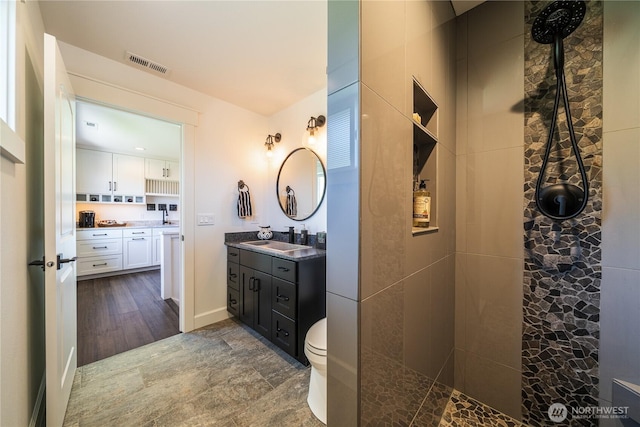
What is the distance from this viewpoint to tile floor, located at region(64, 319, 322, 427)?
4.31 ft

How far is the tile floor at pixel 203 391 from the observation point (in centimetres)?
130

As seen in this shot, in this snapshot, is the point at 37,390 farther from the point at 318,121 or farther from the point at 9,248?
the point at 318,121

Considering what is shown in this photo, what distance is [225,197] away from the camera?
2.55 metres

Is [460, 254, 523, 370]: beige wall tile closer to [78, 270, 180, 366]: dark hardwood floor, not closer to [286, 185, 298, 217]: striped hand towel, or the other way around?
[286, 185, 298, 217]: striped hand towel

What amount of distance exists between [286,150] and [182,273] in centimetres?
168

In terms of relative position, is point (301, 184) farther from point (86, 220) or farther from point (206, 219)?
point (86, 220)

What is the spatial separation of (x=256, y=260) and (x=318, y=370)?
43.3 inches

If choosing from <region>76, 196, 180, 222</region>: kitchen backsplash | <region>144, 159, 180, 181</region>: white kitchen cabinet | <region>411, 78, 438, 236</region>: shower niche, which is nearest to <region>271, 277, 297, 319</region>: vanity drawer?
<region>411, 78, 438, 236</region>: shower niche

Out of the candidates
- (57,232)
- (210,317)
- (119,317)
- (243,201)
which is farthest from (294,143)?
(119,317)

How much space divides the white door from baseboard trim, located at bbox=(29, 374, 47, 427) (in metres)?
0.10

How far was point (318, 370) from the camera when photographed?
1.29m

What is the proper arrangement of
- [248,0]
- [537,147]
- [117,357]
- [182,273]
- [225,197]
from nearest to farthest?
[537,147] < [248,0] < [117,357] < [182,273] < [225,197]

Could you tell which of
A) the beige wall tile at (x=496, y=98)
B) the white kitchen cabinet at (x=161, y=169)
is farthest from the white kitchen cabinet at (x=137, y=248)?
the beige wall tile at (x=496, y=98)

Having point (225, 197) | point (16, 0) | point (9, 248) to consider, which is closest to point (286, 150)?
point (225, 197)
